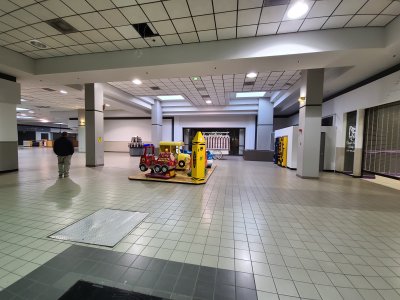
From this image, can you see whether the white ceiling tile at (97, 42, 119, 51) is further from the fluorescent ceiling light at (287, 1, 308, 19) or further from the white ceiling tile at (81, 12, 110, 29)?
the fluorescent ceiling light at (287, 1, 308, 19)

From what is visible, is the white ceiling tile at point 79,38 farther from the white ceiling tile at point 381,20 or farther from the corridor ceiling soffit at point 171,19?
the white ceiling tile at point 381,20

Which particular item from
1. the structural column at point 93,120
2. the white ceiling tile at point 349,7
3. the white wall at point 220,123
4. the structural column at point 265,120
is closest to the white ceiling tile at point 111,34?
the structural column at point 93,120

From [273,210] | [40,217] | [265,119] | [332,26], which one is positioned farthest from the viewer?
[265,119]

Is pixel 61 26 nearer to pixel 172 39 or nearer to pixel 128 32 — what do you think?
pixel 128 32

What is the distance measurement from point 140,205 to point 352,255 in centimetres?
349

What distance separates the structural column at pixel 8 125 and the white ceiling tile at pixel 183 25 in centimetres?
669

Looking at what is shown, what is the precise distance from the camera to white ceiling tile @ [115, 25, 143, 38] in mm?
4719

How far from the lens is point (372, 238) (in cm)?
267

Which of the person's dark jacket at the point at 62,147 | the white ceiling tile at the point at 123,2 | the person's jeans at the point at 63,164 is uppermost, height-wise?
the white ceiling tile at the point at 123,2

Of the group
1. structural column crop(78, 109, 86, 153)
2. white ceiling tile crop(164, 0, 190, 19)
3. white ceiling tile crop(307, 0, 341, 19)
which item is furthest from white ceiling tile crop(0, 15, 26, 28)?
structural column crop(78, 109, 86, 153)

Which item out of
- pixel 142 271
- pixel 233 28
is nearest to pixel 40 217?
pixel 142 271

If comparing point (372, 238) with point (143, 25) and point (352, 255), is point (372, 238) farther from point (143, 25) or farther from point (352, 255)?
point (143, 25)

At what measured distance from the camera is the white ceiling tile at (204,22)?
4260 mm

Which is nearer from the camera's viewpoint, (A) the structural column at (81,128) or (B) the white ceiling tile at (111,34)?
(B) the white ceiling tile at (111,34)
